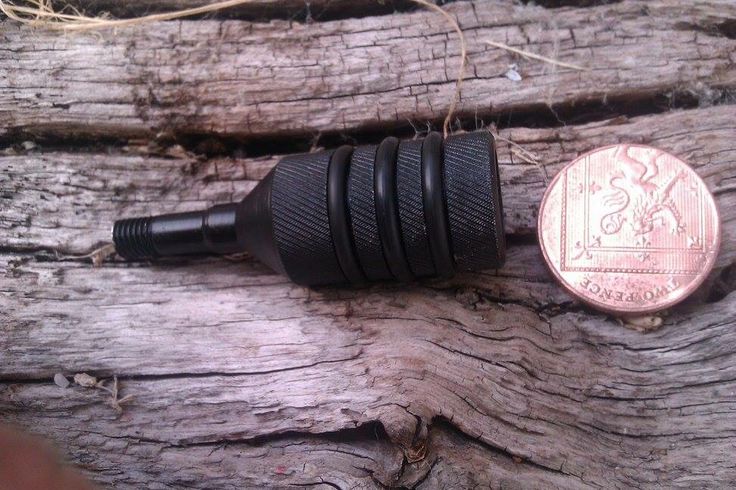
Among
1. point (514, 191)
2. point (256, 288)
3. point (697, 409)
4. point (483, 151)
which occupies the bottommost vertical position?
point (697, 409)

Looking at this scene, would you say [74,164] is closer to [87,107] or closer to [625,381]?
[87,107]

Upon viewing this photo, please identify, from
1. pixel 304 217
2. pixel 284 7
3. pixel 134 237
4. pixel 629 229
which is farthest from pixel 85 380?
pixel 629 229

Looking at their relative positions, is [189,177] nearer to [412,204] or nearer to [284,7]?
[284,7]

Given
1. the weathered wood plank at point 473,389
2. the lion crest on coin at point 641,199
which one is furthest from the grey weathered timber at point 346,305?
the lion crest on coin at point 641,199

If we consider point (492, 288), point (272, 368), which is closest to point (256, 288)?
point (272, 368)

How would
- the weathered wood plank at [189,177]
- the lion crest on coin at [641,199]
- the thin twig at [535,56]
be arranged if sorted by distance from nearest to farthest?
the lion crest on coin at [641,199], the weathered wood plank at [189,177], the thin twig at [535,56]

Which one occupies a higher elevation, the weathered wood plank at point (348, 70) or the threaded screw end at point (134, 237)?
the weathered wood plank at point (348, 70)

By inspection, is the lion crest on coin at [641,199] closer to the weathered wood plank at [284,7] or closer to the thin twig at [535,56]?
the thin twig at [535,56]
